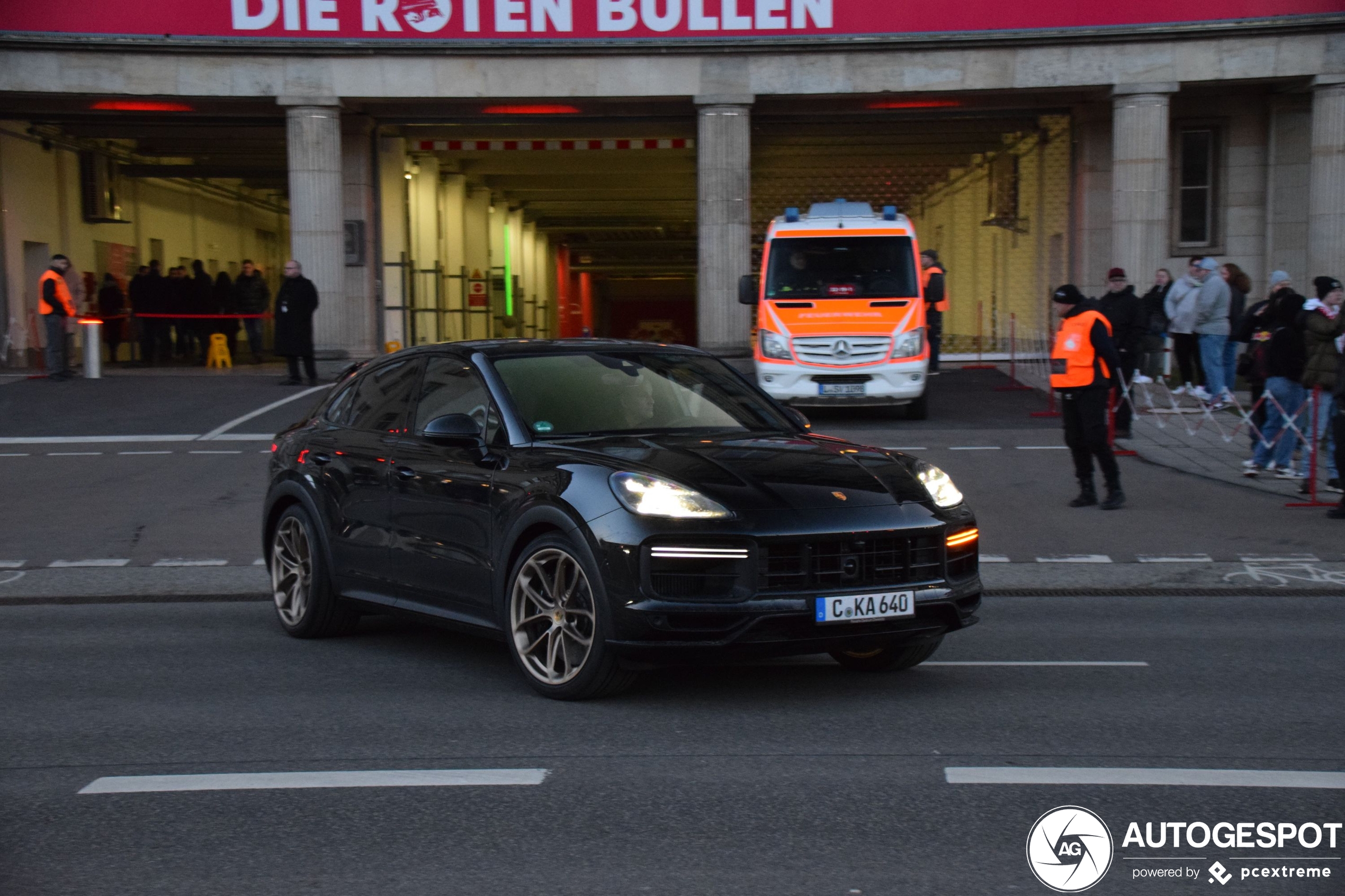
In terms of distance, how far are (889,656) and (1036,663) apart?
0.85 meters

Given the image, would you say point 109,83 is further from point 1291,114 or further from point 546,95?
point 1291,114

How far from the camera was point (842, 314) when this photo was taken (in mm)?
18562

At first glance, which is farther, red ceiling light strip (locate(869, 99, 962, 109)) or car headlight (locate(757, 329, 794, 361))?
red ceiling light strip (locate(869, 99, 962, 109))

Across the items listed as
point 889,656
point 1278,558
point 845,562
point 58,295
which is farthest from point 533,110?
point 845,562

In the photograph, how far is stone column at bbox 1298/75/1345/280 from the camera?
80.3 ft

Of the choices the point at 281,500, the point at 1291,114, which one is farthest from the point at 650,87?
the point at 281,500

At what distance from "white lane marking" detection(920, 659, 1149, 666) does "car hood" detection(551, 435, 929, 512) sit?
107 centimetres

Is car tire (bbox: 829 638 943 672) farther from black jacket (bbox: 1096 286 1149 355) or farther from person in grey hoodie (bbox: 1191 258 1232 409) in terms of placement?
person in grey hoodie (bbox: 1191 258 1232 409)

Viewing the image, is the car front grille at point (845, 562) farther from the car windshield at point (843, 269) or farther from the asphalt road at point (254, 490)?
the car windshield at point (843, 269)

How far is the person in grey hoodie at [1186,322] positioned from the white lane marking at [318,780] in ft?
51.8

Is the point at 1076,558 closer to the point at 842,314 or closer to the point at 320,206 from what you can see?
the point at 842,314

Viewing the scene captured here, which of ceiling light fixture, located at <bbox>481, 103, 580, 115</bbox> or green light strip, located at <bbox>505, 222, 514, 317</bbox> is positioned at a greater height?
ceiling light fixture, located at <bbox>481, 103, 580, 115</bbox>

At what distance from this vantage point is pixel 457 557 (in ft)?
22.7

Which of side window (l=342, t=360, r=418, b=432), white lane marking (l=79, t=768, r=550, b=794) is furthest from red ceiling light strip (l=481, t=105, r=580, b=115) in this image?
white lane marking (l=79, t=768, r=550, b=794)
